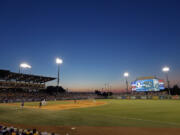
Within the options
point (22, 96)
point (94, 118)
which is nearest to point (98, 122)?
point (94, 118)

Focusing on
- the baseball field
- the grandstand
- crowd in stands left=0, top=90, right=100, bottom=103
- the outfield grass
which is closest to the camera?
the baseball field

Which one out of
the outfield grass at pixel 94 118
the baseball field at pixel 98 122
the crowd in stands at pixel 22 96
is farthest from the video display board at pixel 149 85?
the baseball field at pixel 98 122

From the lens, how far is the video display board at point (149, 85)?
178 ft

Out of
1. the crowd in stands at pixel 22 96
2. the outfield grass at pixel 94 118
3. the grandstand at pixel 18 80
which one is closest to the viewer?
the outfield grass at pixel 94 118

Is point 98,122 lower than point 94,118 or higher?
higher

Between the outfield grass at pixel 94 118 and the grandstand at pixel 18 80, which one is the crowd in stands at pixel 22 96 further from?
the outfield grass at pixel 94 118

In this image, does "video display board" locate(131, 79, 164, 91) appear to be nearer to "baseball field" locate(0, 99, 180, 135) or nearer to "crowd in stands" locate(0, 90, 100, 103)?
"crowd in stands" locate(0, 90, 100, 103)

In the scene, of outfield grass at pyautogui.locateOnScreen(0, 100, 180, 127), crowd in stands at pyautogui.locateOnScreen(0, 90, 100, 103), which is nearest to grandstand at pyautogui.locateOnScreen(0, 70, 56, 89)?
crowd in stands at pyautogui.locateOnScreen(0, 90, 100, 103)

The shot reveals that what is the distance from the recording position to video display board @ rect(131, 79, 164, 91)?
178 ft

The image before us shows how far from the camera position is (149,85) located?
55.7 m

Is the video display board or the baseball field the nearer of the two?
the baseball field

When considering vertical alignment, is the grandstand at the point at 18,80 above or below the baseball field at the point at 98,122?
above

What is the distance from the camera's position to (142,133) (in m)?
8.59

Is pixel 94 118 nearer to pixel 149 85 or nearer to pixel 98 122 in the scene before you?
pixel 98 122
